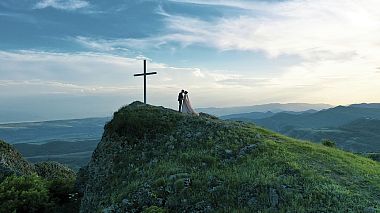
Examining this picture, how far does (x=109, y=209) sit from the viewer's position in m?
18.0

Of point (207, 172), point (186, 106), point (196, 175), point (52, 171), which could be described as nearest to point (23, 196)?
point (196, 175)

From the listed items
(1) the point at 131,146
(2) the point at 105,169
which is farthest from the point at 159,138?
(2) the point at 105,169

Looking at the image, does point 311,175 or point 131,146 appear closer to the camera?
point 311,175

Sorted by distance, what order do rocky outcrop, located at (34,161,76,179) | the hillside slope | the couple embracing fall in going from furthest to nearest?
rocky outcrop, located at (34,161,76,179) → the couple embracing → the hillside slope

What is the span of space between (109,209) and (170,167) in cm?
420

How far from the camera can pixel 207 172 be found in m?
19.4

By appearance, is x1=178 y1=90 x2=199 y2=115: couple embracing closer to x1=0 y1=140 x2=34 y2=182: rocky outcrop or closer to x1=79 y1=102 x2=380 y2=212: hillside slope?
x1=79 y1=102 x2=380 y2=212: hillside slope

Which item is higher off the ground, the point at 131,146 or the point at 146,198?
the point at 131,146

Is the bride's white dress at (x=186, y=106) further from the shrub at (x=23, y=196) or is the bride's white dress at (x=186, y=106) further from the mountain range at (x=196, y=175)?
the shrub at (x=23, y=196)

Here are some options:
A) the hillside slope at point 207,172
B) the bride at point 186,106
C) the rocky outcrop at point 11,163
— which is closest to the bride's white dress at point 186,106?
the bride at point 186,106

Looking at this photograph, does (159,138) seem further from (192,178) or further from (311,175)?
(311,175)

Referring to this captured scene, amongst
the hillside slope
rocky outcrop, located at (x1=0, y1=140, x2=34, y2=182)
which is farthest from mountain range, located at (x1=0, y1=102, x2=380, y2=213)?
rocky outcrop, located at (x1=0, y1=140, x2=34, y2=182)

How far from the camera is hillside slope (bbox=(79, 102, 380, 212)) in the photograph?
16.3 m

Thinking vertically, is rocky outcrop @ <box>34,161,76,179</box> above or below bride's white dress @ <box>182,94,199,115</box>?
below
